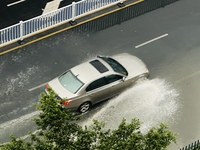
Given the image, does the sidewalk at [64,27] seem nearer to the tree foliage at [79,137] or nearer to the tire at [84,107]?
the tire at [84,107]

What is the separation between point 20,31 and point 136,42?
5.71 metres

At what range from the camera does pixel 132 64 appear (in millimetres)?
23812

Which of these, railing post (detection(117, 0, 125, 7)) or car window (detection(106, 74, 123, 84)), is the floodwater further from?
railing post (detection(117, 0, 125, 7))

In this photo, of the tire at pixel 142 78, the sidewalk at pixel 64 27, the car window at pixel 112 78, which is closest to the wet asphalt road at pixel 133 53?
the sidewalk at pixel 64 27

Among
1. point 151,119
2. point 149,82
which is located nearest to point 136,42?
point 149,82

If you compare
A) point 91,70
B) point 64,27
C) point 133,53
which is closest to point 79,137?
point 91,70

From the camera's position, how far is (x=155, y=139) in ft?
47.9

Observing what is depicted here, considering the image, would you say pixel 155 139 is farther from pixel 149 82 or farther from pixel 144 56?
pixel 144 56

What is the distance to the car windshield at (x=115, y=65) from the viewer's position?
23006mm

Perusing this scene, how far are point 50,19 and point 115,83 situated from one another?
577cm

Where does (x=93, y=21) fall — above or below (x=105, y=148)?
below

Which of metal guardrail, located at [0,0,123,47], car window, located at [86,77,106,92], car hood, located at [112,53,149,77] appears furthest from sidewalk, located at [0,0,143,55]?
car window, located at [86,77,106,92]

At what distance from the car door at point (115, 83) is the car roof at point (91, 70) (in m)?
0.23

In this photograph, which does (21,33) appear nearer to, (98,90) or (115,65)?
(115,65)
